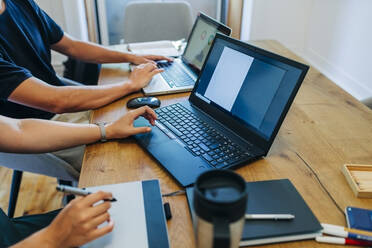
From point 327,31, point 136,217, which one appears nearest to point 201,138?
point 136,217

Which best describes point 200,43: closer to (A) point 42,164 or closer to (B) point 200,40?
(B) point 200,40

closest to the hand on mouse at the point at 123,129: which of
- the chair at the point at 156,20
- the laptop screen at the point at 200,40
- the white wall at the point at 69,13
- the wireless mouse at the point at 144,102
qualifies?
the wireless mouse at the point at 144,102

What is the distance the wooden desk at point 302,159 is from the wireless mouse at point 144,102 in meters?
0.03

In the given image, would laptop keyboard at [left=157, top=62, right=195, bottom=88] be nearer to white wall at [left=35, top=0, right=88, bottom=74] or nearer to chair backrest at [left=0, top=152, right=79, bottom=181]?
chair backrest at [left=0, top=152, right=79, bottom=181]

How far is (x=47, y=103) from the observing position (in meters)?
1.20

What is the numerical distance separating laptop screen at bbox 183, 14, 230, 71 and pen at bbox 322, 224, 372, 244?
0.86 metres

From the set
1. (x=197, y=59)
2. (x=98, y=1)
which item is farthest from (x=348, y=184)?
(x=98, y=1)

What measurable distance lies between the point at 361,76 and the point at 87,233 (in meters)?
2.59

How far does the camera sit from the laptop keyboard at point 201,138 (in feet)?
2.89

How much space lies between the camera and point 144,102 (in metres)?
1.20

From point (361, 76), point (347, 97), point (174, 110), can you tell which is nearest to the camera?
point (174, 110)

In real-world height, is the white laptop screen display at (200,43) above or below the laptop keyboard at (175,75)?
above

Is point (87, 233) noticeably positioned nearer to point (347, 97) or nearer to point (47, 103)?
point (47, 103)

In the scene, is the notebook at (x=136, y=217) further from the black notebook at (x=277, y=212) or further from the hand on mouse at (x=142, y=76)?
the hand on mouse at (x=142, y=76)
